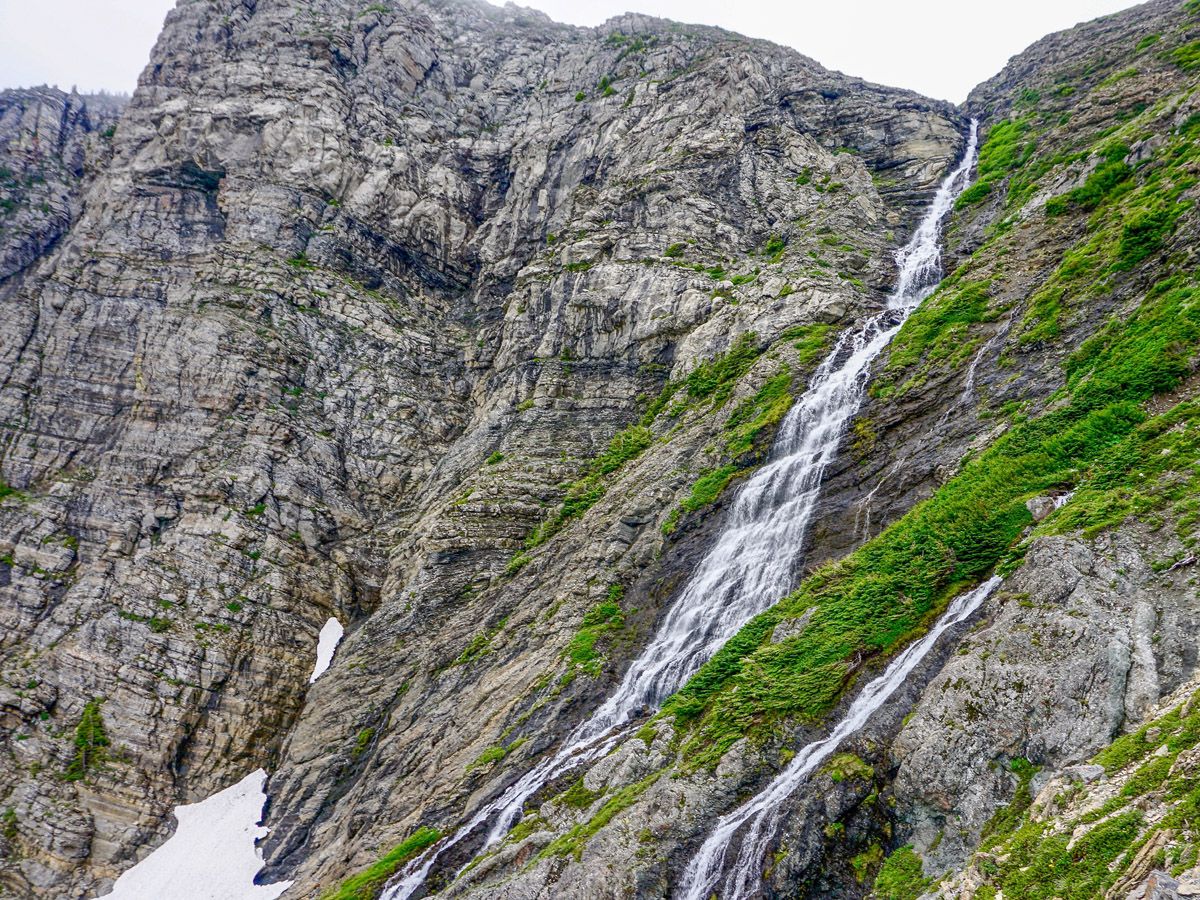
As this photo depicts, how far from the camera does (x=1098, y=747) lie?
959cm

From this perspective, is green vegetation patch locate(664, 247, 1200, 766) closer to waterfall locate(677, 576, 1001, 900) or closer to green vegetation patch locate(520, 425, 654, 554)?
waterfall locate(677, 576, 1001, 900)

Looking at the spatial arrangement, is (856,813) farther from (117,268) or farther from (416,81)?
(416,81)

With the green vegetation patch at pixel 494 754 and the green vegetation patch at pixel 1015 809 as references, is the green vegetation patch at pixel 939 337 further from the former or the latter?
the green vegetation patch at pixel 494 754

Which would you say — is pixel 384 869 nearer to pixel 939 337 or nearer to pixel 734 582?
pixel 734 582

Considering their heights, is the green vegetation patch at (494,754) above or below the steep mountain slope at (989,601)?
below

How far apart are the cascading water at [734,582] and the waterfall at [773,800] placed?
6218mm

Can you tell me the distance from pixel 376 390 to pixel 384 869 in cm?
3383

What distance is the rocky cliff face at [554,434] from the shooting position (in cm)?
1304

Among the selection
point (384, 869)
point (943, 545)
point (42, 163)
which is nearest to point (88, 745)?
point (384, 869)

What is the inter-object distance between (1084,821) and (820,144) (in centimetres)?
5419

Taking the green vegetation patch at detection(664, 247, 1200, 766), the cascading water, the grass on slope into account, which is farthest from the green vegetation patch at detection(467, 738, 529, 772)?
the green vegetation patch at detection(664, 247, 1200, 766)

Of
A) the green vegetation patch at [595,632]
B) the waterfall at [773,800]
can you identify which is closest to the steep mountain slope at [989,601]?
the waterfall at [773,800]

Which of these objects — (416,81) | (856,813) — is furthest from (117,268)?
(856,813)

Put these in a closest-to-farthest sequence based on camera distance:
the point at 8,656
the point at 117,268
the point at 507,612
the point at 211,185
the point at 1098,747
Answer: the point at 1098,747, the point at 507,612, the point at 8,656, the point at 117,268, the point at 211,185
